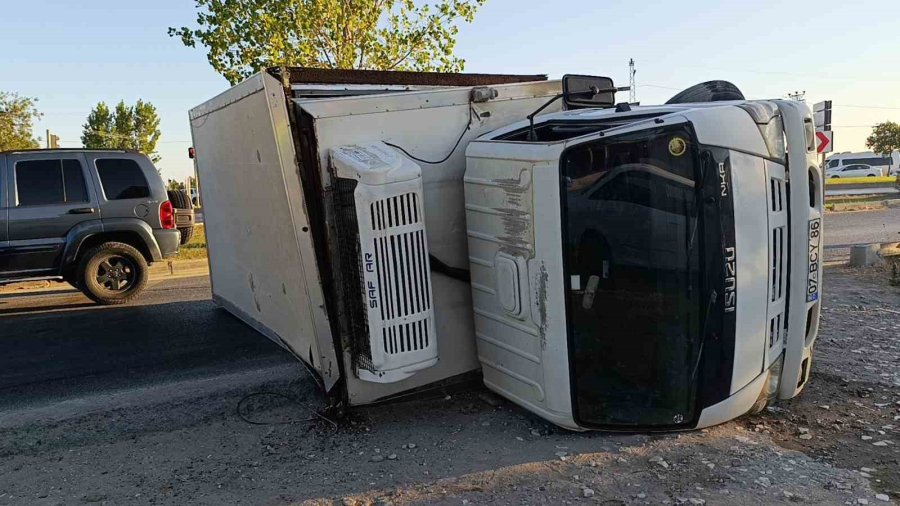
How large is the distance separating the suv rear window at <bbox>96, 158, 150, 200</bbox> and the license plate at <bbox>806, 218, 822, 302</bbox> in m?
7.75

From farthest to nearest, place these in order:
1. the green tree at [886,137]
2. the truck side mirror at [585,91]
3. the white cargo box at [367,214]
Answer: the green tree at [886,137] → the truck side mirror at [585,91] → the white cargo box at [367,214]

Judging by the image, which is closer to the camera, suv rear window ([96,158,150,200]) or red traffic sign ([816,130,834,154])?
suv rear window ([96,158,150,200])

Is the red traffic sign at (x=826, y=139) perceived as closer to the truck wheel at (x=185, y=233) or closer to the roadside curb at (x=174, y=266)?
the truck wheel at (x=185, y=233)

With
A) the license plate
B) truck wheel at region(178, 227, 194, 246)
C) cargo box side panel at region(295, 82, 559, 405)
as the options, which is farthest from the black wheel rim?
the license plate

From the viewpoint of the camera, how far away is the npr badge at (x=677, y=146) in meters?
3.41

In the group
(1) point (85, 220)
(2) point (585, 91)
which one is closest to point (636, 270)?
(2) point (585, 91)

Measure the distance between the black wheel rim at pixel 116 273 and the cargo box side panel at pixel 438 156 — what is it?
220 inches

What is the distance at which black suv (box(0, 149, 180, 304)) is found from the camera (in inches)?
308

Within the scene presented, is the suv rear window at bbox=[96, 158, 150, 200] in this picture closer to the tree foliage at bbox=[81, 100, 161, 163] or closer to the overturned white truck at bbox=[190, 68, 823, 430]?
the overturned white truck at bbox=[190, 68, 823, 430]

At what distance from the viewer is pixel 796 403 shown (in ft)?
14.2

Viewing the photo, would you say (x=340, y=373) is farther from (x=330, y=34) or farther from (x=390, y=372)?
(x=330, y=34)

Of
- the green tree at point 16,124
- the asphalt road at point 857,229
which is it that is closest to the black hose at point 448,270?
the asphalt road at point 857,229

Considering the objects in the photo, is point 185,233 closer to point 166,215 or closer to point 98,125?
point 166,215

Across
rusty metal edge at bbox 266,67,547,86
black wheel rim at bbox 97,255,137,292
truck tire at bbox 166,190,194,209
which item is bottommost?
black wheel rim at bbox 97,255,137,292
